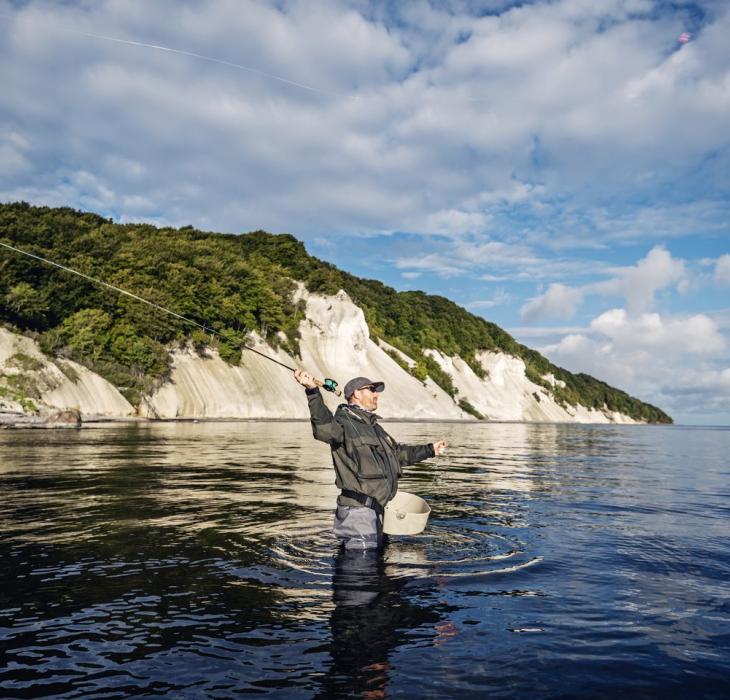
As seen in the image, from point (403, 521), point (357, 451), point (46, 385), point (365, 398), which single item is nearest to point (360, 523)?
point (357, 451)

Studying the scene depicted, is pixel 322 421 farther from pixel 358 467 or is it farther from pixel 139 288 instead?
pixel 139 288

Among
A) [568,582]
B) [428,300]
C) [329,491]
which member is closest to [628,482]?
[329,491]

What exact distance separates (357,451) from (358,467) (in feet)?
0.73

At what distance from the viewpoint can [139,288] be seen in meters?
69.8

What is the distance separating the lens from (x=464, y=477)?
1997 centimetres

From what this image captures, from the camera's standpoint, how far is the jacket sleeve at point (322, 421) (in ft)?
25.8

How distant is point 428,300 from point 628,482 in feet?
490

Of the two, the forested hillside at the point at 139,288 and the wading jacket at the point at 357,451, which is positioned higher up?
the forested hillside at the point at 139,288

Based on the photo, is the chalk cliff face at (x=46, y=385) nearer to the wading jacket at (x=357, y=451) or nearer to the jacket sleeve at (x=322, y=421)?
the wading jacket at (x=357, y=451)

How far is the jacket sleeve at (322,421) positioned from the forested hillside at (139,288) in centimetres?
5375

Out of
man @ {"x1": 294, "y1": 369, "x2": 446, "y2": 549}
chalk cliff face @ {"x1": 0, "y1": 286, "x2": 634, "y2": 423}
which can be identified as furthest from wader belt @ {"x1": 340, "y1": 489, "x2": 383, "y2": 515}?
chalk cliff face @ {"x1": 0, "y1": 286, "x2": 634, "y2": 423}

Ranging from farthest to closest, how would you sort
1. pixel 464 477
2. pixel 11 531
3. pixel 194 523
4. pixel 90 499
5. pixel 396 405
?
pixel 396 405
pixel 464 477
pixel 90 499
pixel 194 523
pixel 11 531

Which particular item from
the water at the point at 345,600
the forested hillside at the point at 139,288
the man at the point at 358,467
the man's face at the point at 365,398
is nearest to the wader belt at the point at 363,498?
the man at the point at 358,467

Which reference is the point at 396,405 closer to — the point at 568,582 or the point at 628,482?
the point at 628,482
